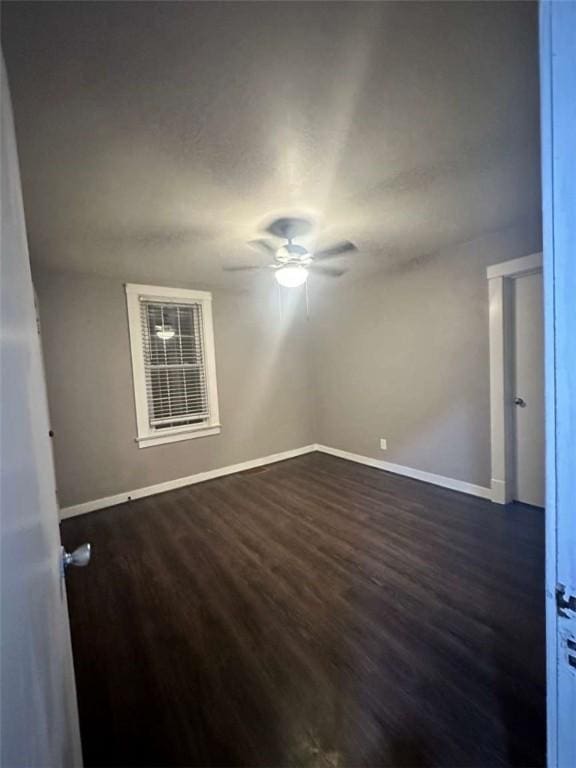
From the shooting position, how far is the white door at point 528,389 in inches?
111

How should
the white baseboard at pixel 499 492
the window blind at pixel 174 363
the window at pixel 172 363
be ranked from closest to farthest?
the white baseboard at pixel 499 492 → the window at pixel 172 363 → the window blind at pixel 174 363

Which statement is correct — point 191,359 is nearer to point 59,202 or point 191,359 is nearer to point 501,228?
point 59,202

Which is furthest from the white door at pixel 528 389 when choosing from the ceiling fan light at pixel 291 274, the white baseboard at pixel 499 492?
the ceiling fan light at pixel 291 274

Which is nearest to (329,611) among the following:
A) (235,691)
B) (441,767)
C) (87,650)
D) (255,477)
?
(235,691)

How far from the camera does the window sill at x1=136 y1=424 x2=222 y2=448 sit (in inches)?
144

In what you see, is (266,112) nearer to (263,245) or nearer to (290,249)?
(290,249)

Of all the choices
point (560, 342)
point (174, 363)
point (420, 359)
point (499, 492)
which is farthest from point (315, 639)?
point (174, 363)

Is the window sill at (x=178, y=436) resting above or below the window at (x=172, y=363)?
below

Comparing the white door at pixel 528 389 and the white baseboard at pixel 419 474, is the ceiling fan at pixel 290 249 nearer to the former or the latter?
the white door at pixel 528 389

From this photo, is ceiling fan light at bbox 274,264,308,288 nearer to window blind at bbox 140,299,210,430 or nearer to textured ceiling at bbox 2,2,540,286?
textured ceiling at bbox 2,2,540,286

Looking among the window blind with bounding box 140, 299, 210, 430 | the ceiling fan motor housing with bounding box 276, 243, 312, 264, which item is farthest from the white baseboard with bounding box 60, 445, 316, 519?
the ceiling fan motor housing with bounding box 276, 243, 312, 264

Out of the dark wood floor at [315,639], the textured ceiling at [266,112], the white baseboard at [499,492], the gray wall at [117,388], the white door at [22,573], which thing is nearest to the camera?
the white door at [22,573]

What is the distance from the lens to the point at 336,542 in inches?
99.1

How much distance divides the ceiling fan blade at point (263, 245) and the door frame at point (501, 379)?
76.7 inches
